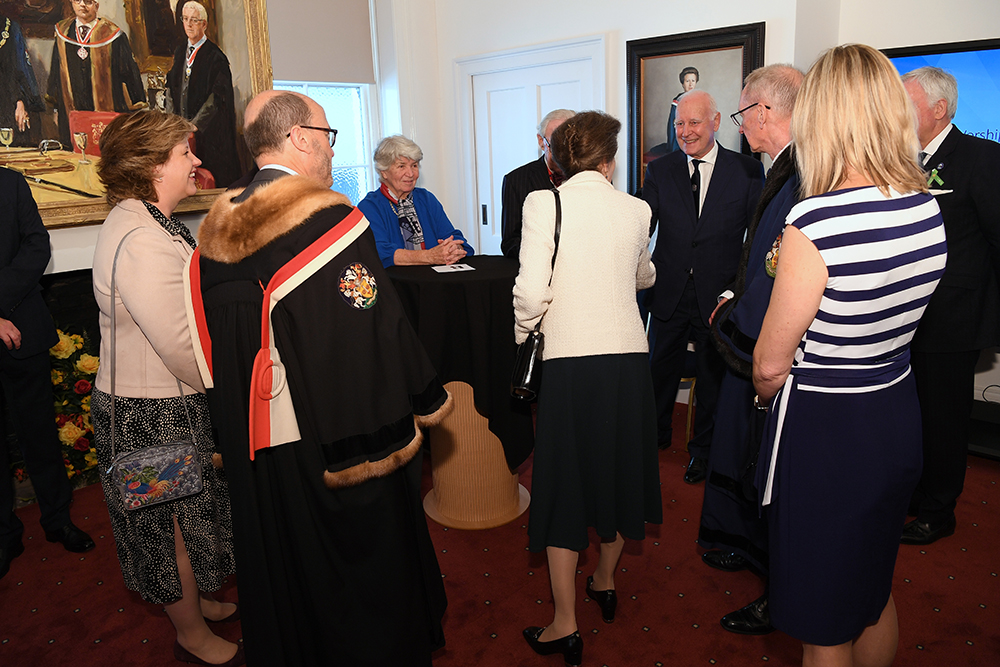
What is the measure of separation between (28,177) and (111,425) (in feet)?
7.49

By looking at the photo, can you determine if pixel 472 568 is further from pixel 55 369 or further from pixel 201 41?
pixel 201 41

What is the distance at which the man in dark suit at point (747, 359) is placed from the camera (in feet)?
6.50

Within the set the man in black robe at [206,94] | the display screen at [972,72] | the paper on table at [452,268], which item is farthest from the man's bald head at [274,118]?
the display screen at [972,72]

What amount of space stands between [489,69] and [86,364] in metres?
3.40

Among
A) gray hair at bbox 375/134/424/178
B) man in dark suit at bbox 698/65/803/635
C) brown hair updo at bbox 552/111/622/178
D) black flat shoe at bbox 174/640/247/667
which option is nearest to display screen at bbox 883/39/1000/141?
man in dark suit at bbox 698/65/803/635

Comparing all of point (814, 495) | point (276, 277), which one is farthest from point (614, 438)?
point (276, 277)

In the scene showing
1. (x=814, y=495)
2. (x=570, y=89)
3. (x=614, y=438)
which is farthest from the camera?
(x=570, y=89)

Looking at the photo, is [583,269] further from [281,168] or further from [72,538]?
[72,538]

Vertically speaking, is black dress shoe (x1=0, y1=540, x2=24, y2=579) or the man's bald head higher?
the man's bald head

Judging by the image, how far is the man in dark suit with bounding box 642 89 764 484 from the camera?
3.44 m

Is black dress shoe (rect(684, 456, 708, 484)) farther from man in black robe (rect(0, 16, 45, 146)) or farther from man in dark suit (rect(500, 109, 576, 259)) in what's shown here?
man in black robe (rect(0, 16, 45, 146))

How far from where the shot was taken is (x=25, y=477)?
3807 mm

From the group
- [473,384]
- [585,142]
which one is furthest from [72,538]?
[585,142]

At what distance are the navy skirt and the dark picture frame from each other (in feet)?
9.38
